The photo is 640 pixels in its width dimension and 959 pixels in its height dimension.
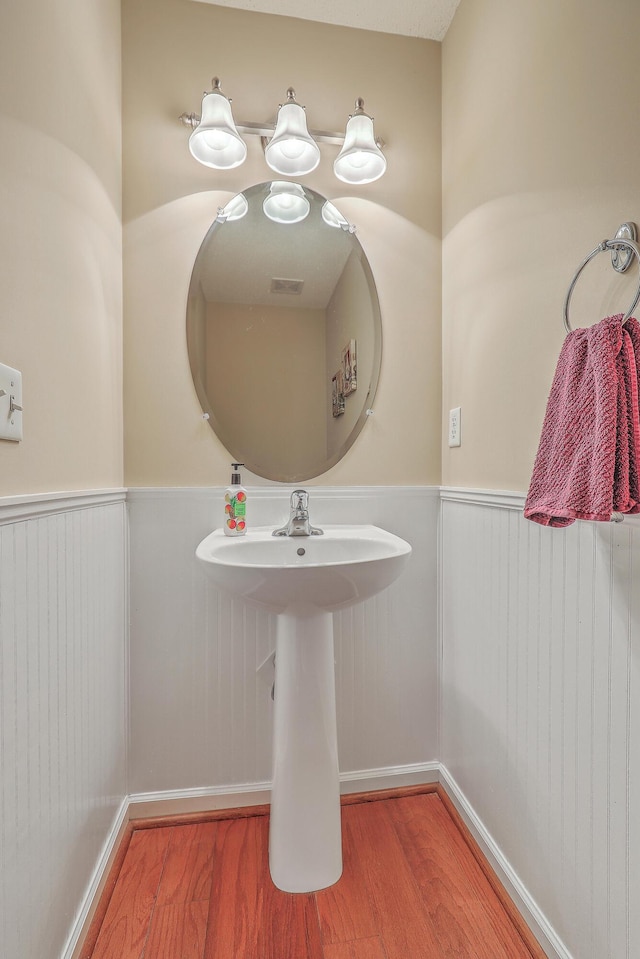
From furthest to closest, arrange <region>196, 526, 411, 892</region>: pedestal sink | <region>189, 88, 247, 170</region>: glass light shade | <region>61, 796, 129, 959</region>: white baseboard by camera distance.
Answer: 1. <region>189, 88, 247, 170</region>: glass light shade
2. <region>196, 526, 411, 892</region>: pedestal sink
3. <region>61, 796, 129, 959</region>: white baseboard

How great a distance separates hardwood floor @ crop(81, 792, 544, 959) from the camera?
3.30ft

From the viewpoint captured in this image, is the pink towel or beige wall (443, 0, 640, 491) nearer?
the pink towel

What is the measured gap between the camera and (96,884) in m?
1.07

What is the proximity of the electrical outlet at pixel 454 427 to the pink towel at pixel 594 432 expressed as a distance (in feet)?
1.81

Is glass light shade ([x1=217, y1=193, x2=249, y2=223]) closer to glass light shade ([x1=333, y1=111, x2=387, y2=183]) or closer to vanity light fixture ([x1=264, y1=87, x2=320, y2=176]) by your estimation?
vanity light fixture ([x1=264, y1=87, x2=320, y2=176])

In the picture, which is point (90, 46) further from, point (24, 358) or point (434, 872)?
point (434, 872)

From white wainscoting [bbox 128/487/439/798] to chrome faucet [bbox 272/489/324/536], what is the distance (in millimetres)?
91

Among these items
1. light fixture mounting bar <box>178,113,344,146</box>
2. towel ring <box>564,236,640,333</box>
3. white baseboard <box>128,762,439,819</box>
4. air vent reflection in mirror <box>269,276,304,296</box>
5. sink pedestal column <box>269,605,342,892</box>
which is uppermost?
light fixture mounting bar <box>178,113,344,146</box>

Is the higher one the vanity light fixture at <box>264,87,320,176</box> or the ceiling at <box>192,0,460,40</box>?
the ceiling at <box>192,0,460,40</box>

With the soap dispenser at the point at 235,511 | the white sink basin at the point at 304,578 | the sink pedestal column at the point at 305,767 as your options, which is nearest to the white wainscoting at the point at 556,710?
the white sink basin at the point at 304,578

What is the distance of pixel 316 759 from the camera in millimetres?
1143

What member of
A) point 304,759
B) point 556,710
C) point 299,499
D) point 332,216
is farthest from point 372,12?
point 304,759

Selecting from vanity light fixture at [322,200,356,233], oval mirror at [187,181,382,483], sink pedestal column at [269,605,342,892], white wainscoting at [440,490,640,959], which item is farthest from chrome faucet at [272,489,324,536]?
vanity light fixture at [322,200,356,233]

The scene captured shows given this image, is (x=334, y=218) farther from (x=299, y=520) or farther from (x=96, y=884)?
(x=96, y=884)
